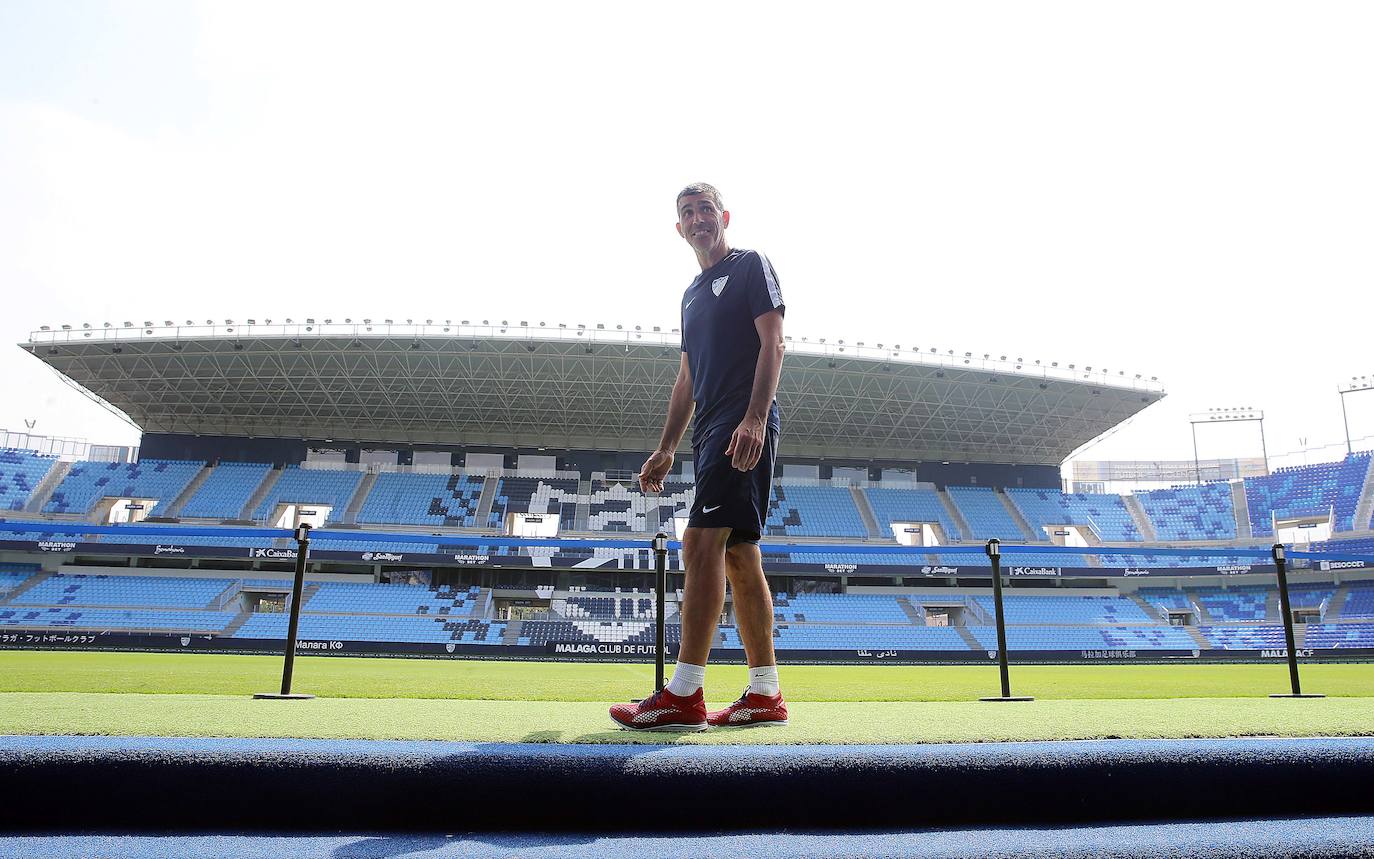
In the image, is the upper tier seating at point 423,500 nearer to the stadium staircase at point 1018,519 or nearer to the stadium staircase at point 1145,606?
the stadium staircase at point 1018,519

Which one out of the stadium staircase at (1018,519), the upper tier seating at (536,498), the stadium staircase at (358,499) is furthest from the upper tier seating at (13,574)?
the stadium staircase at (1018,519)

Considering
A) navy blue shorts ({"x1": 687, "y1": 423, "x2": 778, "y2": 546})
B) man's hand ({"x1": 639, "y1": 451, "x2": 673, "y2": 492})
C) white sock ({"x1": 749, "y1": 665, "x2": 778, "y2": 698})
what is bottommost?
white sock ({"x1": 749, "y1": 665, "x2": 778, "y2": 698})

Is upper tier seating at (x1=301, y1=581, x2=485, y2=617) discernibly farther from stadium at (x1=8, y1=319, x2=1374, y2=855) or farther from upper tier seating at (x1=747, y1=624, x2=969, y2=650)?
upper tier seating at (x1=747, y1=624, x2=969, y2=650)

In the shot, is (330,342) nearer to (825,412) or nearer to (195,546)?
(195,546)

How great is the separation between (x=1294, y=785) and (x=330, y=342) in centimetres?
2547

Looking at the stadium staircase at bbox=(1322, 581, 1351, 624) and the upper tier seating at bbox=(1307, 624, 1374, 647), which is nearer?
the upper tier seating at bbox=(1307, 624, 1374, 647)

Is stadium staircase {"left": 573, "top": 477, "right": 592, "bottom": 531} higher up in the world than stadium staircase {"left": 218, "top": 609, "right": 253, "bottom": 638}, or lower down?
higher up

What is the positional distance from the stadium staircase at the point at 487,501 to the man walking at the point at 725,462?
83.7ft

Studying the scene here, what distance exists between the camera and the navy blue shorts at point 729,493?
2.54 metres

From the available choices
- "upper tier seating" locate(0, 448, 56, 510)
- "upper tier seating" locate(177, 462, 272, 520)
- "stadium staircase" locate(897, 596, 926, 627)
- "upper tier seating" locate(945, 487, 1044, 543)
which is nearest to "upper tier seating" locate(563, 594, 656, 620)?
"stadium staircase" locate(897, 596, 926, 627)

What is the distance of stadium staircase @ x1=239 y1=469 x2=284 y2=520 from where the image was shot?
88.3 feet

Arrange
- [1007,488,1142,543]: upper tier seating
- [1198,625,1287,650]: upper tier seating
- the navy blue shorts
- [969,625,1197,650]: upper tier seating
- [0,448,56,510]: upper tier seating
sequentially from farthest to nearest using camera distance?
[1007,488,1142,543]: upper tier seating < [0,448,56,510]: upper tier seating < [1198,625,1287,650]: upper tier seating < [969,625,1197,650]: upper tier seating < the navy blue shorts

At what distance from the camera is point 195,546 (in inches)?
963

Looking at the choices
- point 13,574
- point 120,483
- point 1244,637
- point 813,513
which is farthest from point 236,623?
point 1244,637
